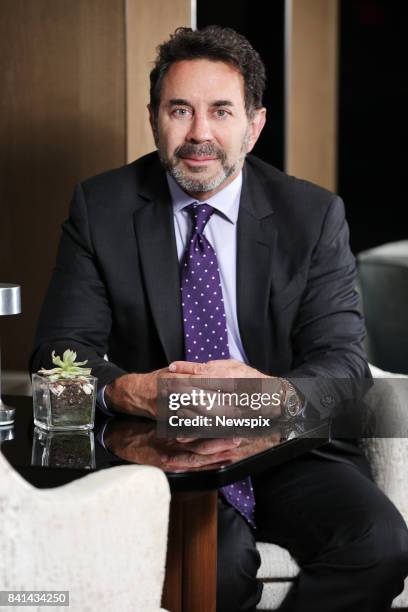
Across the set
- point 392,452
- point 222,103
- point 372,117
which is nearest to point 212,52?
point 222,103

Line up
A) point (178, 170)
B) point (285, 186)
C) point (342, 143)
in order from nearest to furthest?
point (178, 170) → point (285, 186) → point (342, 143)

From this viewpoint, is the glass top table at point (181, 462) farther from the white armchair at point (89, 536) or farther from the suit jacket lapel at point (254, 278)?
the suit jacket lapel at point (254, 278)

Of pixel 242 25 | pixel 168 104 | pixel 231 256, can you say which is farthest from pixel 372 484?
pixel 242 25

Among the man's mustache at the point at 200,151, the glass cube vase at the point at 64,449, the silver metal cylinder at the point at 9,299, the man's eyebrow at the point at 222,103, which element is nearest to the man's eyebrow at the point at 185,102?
the man's eyebrow at the point at 222,103

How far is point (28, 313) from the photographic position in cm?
345

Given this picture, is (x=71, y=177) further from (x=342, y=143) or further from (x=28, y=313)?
(x=342, y=143)

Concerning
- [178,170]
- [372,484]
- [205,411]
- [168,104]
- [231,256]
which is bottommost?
[372,484]

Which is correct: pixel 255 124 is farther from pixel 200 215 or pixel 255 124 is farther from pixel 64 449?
pixel 64 449

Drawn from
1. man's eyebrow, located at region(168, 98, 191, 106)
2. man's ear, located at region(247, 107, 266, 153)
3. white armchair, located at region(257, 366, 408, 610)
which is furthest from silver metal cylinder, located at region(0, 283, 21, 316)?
white armchair, located at region(257, 366, 408, 610)

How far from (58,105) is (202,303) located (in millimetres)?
998

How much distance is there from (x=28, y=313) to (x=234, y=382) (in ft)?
4.27

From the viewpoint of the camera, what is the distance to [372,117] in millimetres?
7562

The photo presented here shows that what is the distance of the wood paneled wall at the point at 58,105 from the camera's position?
322 centimetres

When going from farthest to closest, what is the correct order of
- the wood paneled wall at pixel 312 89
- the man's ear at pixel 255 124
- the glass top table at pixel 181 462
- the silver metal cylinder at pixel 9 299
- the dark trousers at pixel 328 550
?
the wood paneled wall at pixel 312 89
the man's ear at pixel 255 124
the silver metal cylinder at pixel 9 299
the dark trousers at pixel 328 550
the glass top table at pixel 181 462
